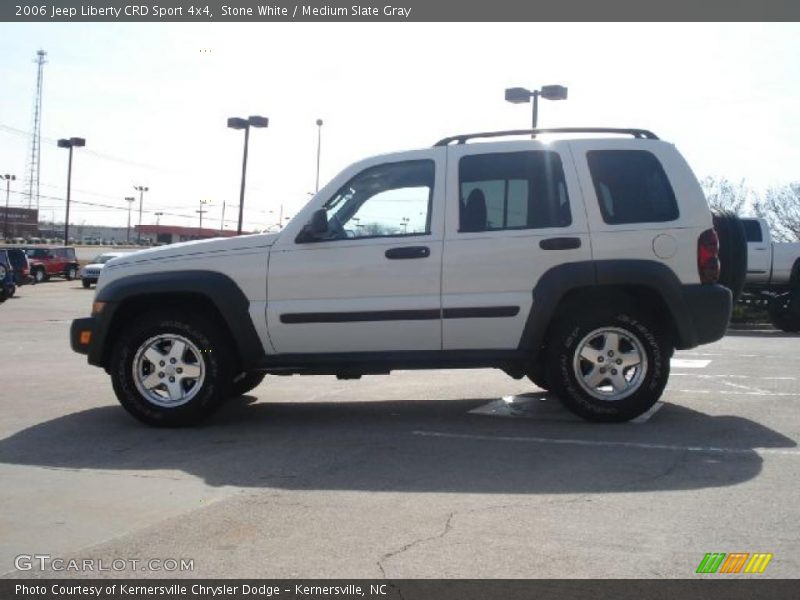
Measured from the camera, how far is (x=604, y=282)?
7.28 meters

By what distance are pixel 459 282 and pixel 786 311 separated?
1425 cm

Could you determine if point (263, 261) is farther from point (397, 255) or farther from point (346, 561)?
point (346, 561)

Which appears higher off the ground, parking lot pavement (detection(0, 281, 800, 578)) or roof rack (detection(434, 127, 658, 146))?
roof rack (detection(434, 127, 658, 146))

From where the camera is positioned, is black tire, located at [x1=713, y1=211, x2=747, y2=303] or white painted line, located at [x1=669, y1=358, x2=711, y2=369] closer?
black tire, located at [x1=713, y1=211, x2=747, y2=303]

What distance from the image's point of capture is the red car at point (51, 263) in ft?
160

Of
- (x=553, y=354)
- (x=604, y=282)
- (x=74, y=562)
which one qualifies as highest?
(x=604, y=282)

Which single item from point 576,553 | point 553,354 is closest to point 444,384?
point 553,354

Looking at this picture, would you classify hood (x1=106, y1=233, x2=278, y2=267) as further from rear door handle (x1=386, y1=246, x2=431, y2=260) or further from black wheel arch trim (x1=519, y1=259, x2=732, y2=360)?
black wheel arch trim (x1=519, y1=259, x2=732, y2=360)

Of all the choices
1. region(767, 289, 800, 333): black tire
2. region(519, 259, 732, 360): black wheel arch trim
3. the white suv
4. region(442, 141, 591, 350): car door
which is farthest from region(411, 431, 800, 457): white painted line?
region(767, 289, 800, 333): black tire

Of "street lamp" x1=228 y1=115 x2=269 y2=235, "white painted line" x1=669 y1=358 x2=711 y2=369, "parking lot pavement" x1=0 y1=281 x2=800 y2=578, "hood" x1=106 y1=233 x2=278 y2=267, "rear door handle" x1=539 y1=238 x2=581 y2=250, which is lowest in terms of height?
"parking lot pavement" x1=0 y1=281 x2=800 y2=578

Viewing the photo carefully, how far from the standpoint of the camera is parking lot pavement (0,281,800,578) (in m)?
4.41

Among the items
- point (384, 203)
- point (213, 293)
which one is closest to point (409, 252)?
point (384, 203)

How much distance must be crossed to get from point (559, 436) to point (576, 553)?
8.69 feet

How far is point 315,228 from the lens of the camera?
7395 mm
